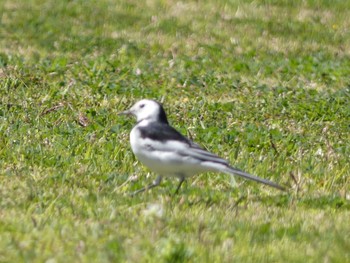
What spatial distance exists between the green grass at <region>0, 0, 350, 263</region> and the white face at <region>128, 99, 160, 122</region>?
0.54 meters

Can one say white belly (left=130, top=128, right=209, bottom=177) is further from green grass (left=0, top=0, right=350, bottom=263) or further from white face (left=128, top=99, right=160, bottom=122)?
white face (left=128, top=99, right=160, bottom=122)

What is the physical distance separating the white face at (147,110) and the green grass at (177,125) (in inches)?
21.1

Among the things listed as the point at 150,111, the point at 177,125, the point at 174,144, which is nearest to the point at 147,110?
the point at 150,111

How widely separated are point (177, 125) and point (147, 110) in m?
2.65

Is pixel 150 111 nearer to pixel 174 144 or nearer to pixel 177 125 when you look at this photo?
pixel 174 144

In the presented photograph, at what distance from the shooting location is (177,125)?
1016 cm

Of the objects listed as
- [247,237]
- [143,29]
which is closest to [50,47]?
[143,29]

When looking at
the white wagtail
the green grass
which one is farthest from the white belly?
the green grass

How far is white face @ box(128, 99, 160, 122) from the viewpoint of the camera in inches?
294

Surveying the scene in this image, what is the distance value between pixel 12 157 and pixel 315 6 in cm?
1269

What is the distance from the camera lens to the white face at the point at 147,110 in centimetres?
746

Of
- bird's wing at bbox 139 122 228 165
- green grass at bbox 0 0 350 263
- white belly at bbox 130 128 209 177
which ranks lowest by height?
green grass at bbox 0 0 350 263

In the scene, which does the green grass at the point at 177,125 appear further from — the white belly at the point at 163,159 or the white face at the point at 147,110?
the white face at the point at 147,110

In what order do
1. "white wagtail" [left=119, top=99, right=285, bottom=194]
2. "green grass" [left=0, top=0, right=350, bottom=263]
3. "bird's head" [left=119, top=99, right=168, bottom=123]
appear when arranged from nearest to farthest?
"green grass" [left=0, top=0, right=350, bottom=263]
"white wagtail" [left=119, top=99, right=285, bottom=194]
"bird's head" [left=119, top=99, right=168, bottom=123]
